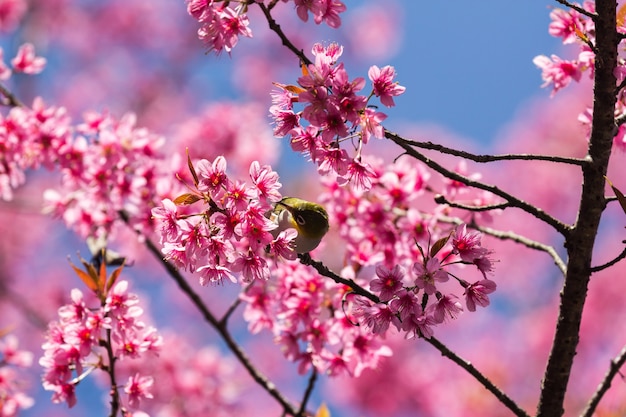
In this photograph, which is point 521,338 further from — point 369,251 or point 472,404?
point 369,251

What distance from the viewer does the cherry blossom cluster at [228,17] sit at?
1980mm

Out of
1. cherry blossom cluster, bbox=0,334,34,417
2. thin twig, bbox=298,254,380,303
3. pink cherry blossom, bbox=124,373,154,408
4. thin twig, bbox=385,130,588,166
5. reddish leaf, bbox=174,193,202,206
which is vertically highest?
thin twig, bbox=385,130,588,166

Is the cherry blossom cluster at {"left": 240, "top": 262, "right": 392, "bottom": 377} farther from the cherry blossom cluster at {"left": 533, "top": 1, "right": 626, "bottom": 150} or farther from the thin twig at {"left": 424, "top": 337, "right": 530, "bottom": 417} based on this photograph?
the cherry blossom cluster at {"left": 533, "top": 1, "right": 626, "bottom": 150}

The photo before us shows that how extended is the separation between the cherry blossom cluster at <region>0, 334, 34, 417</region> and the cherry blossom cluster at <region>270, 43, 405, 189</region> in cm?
185

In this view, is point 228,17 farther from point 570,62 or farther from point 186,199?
point 570,62

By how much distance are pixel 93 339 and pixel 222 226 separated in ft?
2.48

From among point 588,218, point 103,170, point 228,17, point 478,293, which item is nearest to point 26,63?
point 103,170

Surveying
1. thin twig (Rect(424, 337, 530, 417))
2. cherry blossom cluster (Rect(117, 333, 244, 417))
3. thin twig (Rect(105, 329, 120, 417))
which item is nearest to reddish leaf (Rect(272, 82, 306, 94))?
thin twig (Rect(424, 337, 530, 417))

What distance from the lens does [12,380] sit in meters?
3.01

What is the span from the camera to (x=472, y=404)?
9.23 m

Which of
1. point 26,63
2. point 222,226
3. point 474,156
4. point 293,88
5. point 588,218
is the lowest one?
point 222,226

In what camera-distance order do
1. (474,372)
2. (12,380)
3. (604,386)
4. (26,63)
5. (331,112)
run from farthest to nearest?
(26,63)
(12,380)
(604,386)
(474,372)
(331,112)

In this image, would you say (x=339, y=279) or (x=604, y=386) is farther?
(x=604, y=386)

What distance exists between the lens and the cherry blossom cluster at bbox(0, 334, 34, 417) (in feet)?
9.20
